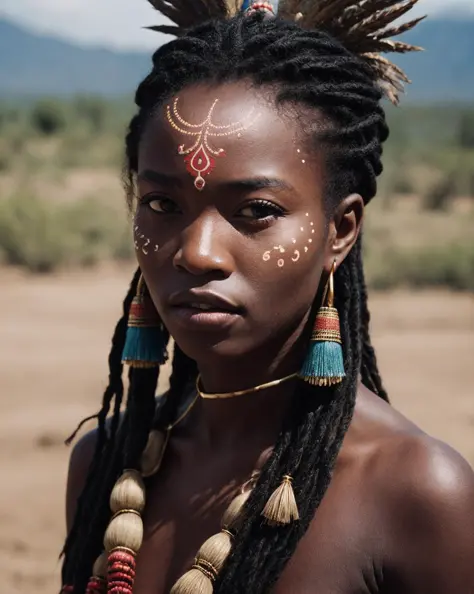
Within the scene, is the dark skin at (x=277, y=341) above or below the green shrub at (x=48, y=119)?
below

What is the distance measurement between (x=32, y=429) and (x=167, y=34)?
18.0ft

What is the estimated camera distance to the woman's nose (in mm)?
2133

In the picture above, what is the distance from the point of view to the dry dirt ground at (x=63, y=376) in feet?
20.4

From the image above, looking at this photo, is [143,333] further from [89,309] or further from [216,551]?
[89,309]

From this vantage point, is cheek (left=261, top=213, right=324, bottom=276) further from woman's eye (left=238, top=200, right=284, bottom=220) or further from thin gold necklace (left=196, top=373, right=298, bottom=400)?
thin gold necklace (left=196, top=373, right=298, bottom=400)

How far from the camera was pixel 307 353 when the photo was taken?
231 centimetres

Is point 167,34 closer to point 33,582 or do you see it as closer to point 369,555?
point 369,555

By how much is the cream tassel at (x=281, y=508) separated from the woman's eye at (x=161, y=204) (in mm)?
614

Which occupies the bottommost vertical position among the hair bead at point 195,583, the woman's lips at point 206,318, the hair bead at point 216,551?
the hair bead at point 195,583

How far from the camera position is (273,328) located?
2.21m

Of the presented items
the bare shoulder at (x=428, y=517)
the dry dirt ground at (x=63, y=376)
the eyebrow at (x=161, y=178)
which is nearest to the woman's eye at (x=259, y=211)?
the eyebrow at (x=161, y=178)

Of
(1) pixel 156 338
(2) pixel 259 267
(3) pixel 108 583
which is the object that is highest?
(2) pixel 259 267

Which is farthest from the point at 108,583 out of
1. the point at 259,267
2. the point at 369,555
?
the point at 259,267

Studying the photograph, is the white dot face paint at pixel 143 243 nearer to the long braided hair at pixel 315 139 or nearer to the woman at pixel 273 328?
the woman at pixel 273 328
